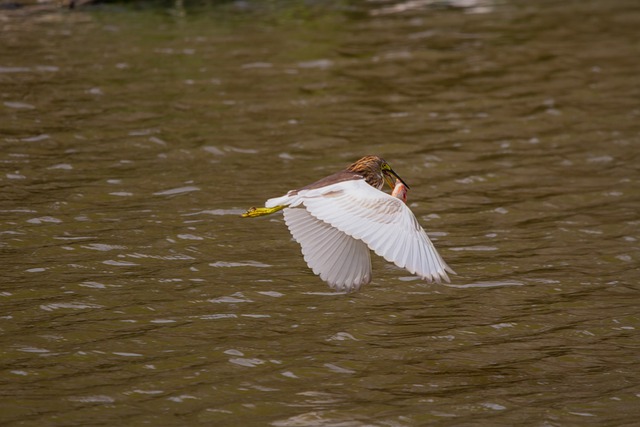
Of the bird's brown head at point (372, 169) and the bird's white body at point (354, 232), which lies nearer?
the bird's white body at point (354, 232)

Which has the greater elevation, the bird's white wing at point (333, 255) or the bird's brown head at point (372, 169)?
the bird's brown head at point (372, 169)

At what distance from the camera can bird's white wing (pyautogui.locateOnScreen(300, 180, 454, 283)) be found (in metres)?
5.32

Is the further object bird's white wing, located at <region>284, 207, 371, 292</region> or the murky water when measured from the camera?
bird's white wing, located at <region>284, 207, 371, 292</region>

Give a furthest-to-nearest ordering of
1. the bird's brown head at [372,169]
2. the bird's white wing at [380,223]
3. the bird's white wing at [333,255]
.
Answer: the bird's brown head at [372,169], the bird's white wing at [333,255], the bird's white wing at [380,223]

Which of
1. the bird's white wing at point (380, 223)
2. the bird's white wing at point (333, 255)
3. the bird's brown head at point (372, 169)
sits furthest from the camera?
the bird's brown head at point (372, 169)

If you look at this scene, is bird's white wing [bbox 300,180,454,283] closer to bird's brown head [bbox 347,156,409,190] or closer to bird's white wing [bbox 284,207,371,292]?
bird's white wing [bbox 284,207,371,292]

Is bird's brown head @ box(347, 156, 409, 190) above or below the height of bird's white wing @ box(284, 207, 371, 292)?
above

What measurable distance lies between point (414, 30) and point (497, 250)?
7.80m

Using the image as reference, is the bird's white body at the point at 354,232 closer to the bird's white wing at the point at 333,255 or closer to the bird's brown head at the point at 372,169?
the bird's white wing at the point at 333,255

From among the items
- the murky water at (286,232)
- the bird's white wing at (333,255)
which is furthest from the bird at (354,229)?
the murky water at (286,232)

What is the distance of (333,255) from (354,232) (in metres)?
0.64

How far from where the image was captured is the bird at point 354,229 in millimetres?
5367

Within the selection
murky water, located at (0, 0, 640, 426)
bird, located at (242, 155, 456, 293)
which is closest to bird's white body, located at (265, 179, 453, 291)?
bird, located at (242, 155, 456, 293)

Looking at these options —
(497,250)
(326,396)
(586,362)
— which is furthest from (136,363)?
(497,250)
